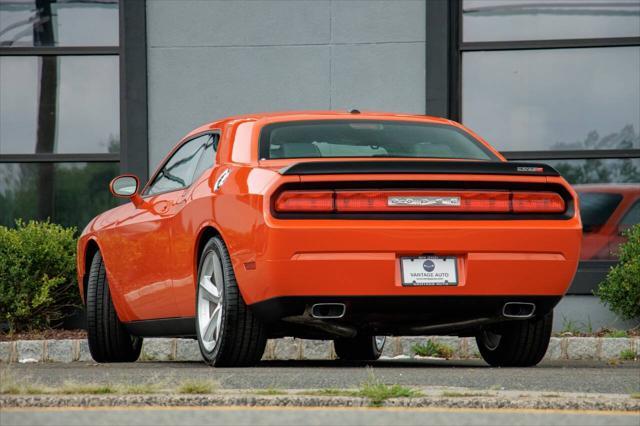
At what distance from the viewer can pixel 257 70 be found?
14.8 meters

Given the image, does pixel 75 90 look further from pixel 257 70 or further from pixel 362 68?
pixel 362 68

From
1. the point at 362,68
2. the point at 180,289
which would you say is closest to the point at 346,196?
the point at 180,289

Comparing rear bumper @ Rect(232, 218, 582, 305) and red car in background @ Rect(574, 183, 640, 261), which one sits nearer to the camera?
rear bumper @ Rect(232, 218, 582, 305)

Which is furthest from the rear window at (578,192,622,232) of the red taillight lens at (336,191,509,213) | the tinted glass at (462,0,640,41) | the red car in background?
the red taillight lens at (336,191,509,213)

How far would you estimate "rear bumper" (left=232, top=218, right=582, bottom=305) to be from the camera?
7477 mm

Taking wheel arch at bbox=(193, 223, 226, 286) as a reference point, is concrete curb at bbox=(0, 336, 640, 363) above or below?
below

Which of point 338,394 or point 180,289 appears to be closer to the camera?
point 338,394

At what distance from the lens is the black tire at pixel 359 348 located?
418 inches

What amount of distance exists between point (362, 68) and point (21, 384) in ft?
29.6

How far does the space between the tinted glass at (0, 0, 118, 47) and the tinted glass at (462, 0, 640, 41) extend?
153 inches

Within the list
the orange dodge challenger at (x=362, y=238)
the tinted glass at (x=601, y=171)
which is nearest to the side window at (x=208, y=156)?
the orange dodge challenger at (x=362, y=238)

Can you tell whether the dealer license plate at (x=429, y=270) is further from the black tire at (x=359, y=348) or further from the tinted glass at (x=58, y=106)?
the tinted glass at (x=58, y=106)

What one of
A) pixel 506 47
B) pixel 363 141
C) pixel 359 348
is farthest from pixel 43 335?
pixel 506 47

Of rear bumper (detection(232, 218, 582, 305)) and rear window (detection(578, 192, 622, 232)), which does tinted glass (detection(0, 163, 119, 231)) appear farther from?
rear bumper (detection(232, 218, 582, 305))
